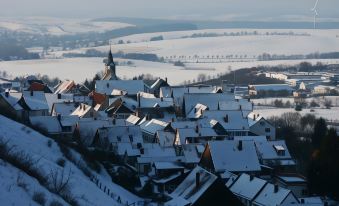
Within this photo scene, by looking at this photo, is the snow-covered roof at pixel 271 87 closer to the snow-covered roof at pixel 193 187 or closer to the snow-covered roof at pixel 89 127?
the snow-covered roof at pixel 89 127

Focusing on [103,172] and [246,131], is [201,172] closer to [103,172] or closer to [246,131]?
[103,172]

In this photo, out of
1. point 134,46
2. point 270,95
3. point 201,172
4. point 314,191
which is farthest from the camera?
point 134,46

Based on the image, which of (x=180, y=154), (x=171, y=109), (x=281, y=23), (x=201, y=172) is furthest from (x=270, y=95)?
(x=281, y=23)

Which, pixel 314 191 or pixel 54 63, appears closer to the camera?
pixel 314 191

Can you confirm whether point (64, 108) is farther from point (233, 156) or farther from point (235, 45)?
point (235, 45)

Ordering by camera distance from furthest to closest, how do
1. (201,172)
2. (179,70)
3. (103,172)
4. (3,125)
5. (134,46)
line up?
1. (134,46)
2. (179,70)
3. (201,172)
4. (103,172)
5. (3,125)

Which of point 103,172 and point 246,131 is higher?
point 103,172

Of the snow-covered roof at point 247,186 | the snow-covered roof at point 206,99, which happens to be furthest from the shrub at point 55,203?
the snow-covered roof at point 206,99
